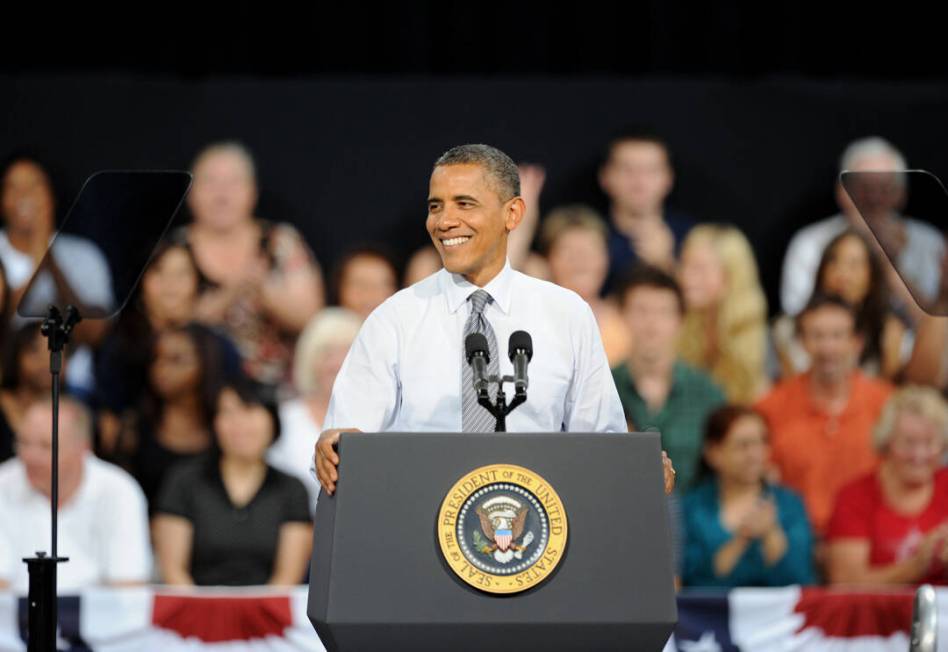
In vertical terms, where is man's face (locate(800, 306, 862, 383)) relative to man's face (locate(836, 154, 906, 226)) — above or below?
below

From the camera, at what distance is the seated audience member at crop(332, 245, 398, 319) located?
588 cm

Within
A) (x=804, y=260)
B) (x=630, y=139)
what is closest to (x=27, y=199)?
(x=630, y=139)

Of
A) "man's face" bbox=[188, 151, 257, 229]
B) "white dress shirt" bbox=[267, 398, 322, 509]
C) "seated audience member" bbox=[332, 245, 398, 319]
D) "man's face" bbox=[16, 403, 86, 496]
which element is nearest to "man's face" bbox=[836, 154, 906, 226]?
"seated audience member" bbox=[332, 245, 398, 319]

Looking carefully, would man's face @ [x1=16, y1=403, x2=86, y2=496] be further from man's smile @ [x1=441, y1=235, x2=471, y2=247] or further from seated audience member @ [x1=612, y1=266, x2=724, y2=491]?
man's smile @ [x1=441, y1=235, x2=471, y2=247]

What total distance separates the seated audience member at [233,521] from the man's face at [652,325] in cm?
144

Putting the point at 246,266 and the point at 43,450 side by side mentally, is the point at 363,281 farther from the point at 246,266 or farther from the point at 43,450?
the point at 43,450

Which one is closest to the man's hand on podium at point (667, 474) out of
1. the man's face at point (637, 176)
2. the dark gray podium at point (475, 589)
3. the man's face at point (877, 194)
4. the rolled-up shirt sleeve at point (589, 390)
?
the dark gray podium at point (475, 589)

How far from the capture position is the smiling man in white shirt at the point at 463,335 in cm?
297

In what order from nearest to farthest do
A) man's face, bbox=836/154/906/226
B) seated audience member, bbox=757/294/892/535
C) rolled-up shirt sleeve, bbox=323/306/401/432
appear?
rolled-up shirt sleeve, bbox=323/306/401/432 < man's face, bbox=836/154/906/226 < seated audience member, bbox=757/294/892/535

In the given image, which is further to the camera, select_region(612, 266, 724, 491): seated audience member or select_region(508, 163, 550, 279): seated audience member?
select_region(508, 163, 550, 279): seated audience member

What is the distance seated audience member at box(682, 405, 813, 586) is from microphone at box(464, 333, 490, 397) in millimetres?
2962

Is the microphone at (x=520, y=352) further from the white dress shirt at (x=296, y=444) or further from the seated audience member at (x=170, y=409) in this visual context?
the seated audience member at (x=170, y=409)

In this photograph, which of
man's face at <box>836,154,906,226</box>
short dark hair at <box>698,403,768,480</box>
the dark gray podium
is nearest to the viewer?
the dark gray podium

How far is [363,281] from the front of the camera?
5887 mm
